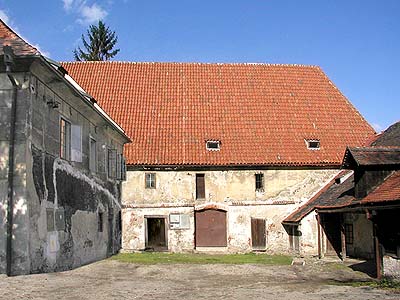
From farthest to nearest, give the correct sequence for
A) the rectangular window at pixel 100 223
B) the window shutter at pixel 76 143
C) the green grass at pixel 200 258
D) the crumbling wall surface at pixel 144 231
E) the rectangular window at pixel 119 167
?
the crumbling wall surface at pixel 144 231, the rectangular window at pixel 119 167, the green grass at pixel 200 258, the rectangular window at pixel 100 223, the window shutter at pixel 76 143

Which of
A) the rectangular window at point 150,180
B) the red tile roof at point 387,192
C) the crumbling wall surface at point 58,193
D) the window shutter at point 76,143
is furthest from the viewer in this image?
the rectangular window at point 150,180

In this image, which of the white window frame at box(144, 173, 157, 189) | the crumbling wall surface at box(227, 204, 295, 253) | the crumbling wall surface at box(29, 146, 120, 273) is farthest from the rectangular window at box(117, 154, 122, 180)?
the crumbling wall surface at box(227, 204, 295, 253)

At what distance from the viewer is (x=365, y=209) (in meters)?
14.8

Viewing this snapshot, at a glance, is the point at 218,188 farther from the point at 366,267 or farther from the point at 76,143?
the point at 76,143

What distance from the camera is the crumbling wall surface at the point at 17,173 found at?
1198 cm

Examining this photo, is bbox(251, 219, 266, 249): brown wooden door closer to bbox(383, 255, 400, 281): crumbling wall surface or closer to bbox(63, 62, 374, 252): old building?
bbox(63, 62, 374, 252): old building

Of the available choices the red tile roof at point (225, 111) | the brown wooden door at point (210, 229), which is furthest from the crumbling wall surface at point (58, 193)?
the red tile roof at point (225, 111)

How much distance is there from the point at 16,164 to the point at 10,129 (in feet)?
2.89

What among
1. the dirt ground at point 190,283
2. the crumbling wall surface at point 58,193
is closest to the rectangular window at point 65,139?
the crumbling wall surface at point 58,193

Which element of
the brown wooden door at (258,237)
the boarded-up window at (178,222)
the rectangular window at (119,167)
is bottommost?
the brown wooden door at (258,237)

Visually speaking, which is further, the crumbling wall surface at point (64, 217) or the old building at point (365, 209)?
the old building at point (365, 209)

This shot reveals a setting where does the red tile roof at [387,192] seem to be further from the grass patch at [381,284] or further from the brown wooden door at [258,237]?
the brown wooden door at [258,237]

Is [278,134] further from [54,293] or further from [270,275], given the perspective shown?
[54,293]

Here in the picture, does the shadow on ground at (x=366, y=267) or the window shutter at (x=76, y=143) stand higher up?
the window shutter at (x=76, y=143)
